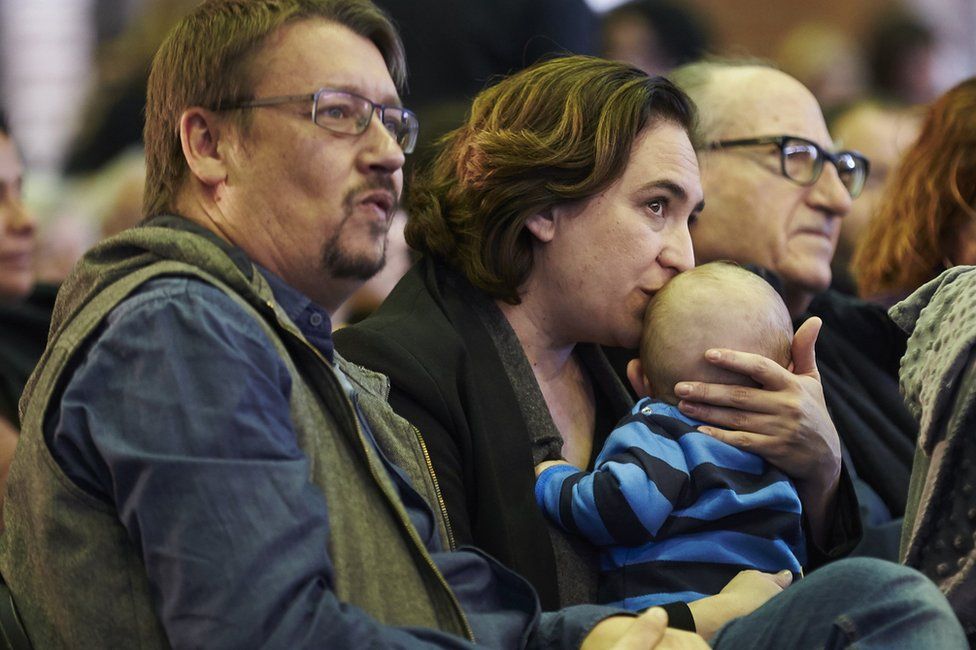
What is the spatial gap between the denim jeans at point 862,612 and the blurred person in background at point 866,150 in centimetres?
287

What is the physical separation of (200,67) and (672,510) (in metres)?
1.03

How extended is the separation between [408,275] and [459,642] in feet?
3.26

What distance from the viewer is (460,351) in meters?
2.36

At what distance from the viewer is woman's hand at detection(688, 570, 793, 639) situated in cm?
203

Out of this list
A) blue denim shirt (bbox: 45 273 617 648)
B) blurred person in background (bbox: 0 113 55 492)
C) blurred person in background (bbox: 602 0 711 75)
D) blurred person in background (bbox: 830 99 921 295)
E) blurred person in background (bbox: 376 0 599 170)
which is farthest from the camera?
blurred person in background (bbox: 602 0 711 75)

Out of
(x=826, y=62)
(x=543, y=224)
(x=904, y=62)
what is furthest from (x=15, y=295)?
(x=826, y=62)

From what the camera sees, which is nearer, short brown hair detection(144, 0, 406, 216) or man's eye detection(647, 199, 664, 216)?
short brown hair detection(144, 0, 406, 216)

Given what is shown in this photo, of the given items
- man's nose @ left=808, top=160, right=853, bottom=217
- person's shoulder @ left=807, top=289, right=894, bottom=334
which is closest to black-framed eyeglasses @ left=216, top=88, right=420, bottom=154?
man's nose @ left=808, top=160, right=853, bottom=217

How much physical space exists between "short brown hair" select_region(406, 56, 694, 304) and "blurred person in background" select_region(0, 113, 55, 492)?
1120 millimetres

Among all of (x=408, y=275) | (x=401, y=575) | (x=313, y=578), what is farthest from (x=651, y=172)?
(x=313, y=578)

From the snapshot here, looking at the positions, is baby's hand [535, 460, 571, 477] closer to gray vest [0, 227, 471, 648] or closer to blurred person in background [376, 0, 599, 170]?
gray vest [0, 227, 471, 648]

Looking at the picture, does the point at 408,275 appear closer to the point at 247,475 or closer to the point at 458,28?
the point at 247,475

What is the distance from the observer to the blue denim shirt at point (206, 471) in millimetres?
1553

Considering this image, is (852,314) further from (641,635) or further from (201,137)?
(201,137)
